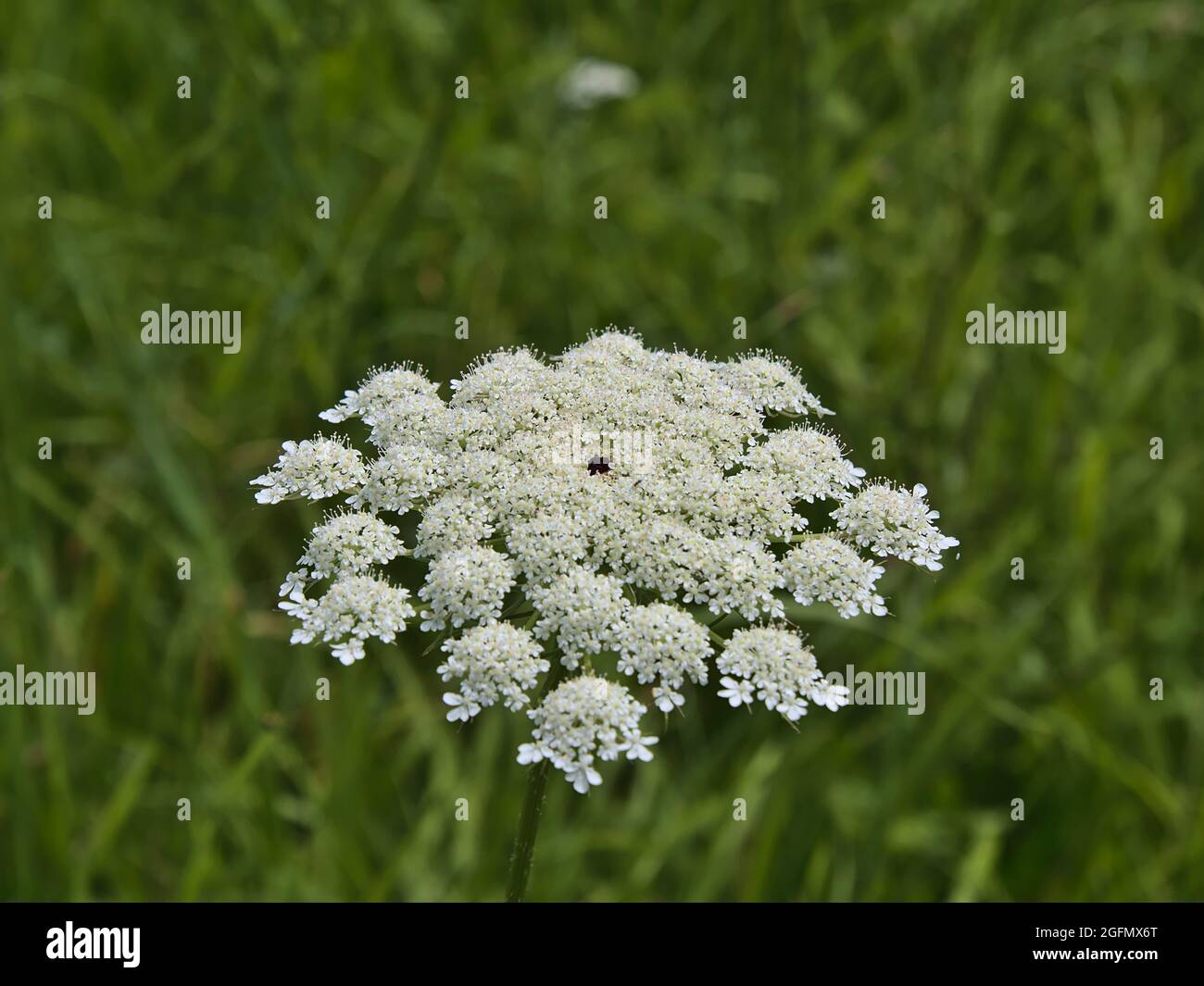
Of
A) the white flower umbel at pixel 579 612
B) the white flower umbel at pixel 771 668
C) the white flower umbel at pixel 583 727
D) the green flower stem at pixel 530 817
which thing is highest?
the white flower umbel at pixel 579 612

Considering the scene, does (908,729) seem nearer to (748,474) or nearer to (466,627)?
(748,474)

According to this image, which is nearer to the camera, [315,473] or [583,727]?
[583,727]

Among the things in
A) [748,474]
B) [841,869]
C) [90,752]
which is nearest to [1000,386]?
[841,869]

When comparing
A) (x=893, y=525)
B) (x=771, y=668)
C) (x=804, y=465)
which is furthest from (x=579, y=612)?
(x=893, y=525)

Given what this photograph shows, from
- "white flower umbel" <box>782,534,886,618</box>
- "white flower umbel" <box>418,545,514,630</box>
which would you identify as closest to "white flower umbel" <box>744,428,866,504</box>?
"white flower umbel" <box>782,534,886,618</box>

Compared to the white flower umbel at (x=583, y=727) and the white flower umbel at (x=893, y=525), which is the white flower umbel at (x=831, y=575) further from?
the white flower umbel at (x=583, y=727)

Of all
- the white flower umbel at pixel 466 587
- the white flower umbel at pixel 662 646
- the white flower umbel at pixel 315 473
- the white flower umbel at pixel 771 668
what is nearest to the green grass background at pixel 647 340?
the white flower umbel at pixel 315 473

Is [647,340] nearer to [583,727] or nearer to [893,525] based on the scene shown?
[893,525]
